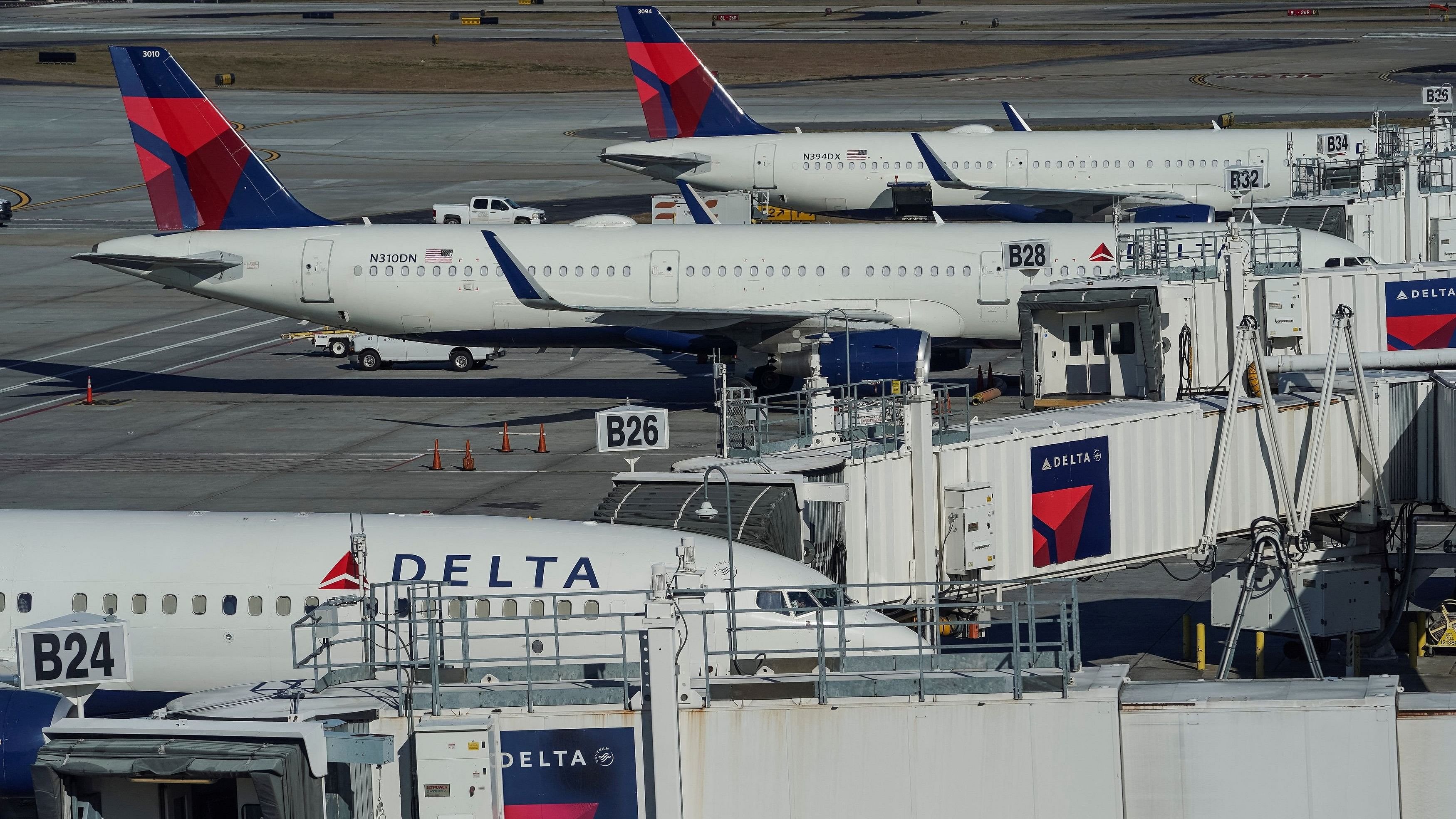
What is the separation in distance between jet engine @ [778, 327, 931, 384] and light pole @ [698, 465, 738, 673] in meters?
21.3

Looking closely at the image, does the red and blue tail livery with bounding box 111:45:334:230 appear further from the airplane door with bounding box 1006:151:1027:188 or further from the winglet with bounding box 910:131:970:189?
the airplane door with bounding box 1006:151:1027:188

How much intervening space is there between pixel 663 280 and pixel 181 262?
13.7m

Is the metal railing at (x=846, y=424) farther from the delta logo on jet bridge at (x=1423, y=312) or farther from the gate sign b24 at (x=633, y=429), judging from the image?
the delta logo on jet bridge at (x=1423, y=312)

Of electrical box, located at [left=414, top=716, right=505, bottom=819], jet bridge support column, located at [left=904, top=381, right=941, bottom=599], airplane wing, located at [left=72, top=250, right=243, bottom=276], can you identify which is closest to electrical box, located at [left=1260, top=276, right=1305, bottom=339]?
jet bridge support column, located at [left=904, top=381, right=941, bottom=599]

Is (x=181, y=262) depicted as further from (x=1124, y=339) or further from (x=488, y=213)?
(x=488, y=213)

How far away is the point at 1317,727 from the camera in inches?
655

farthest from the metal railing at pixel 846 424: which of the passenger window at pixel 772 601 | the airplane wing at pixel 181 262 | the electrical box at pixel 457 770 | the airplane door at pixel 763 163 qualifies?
the airplane door at pixel 763 163

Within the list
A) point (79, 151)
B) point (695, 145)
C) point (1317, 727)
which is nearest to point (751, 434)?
point (1317, 727)

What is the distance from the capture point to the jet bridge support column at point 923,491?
87.6ft

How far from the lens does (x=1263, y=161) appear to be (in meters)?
71.5

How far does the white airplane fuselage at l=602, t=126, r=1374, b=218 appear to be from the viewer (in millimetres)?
72250

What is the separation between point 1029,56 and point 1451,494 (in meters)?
135

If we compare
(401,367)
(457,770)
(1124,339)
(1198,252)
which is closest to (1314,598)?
(1124,339)

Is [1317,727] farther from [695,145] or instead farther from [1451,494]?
[695,145]
